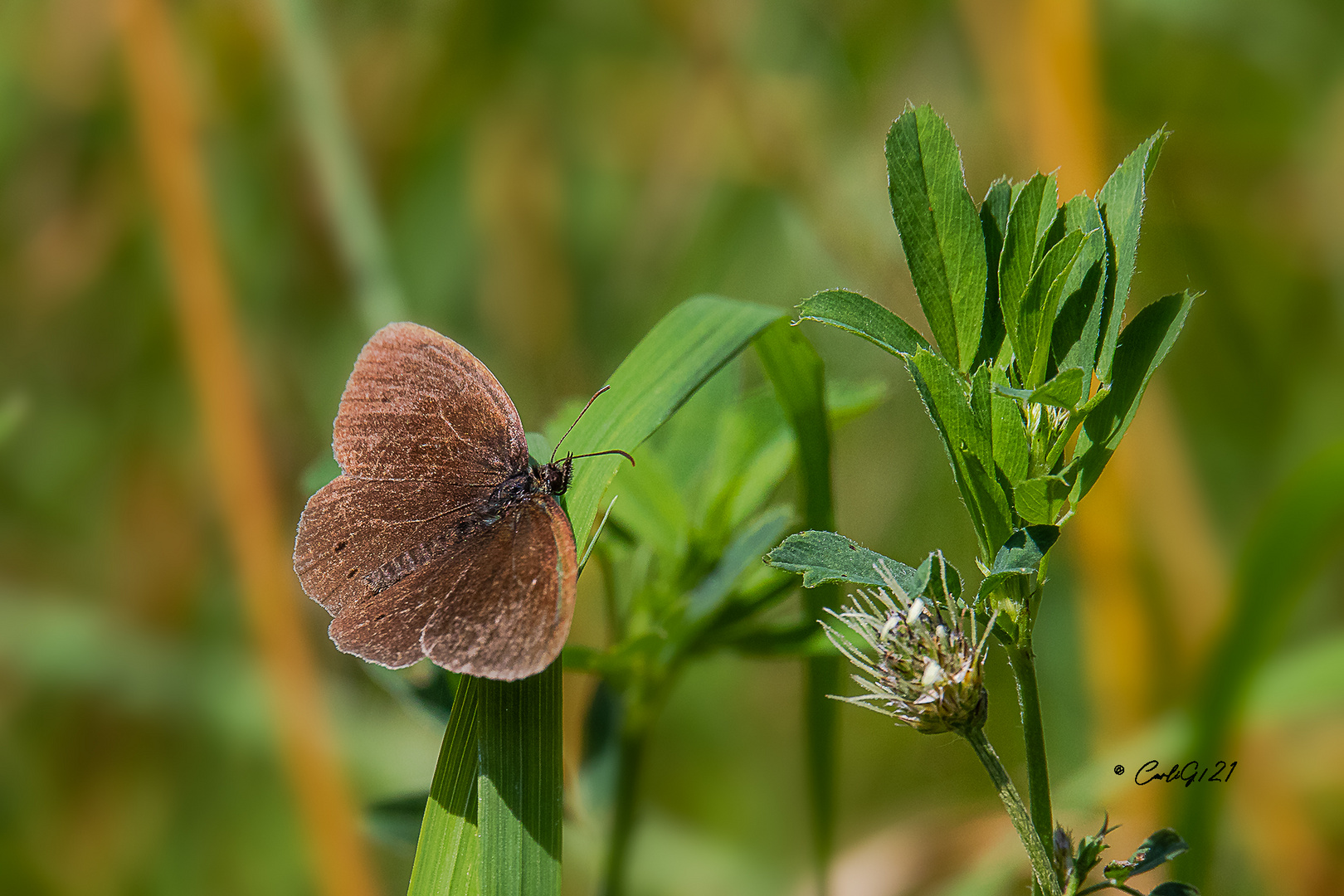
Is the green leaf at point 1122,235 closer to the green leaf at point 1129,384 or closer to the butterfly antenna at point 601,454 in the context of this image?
the green leaf at point 1129,384

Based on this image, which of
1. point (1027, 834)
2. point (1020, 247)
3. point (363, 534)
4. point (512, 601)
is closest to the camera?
point (1027, 834)

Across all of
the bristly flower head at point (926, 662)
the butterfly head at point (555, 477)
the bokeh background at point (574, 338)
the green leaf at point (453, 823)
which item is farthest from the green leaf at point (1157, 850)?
the bokeh background at point (574, 338)

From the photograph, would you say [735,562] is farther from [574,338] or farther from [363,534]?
Result: [574,338]

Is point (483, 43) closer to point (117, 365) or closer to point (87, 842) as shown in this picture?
point (117, 365)

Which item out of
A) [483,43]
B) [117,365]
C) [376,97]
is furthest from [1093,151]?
[117,365]

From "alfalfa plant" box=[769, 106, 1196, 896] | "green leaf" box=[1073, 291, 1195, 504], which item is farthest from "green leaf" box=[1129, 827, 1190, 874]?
"green leaf" box=[1073, 291, 1195, 504]

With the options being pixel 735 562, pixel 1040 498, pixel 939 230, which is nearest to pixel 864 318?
pixel 939 230
